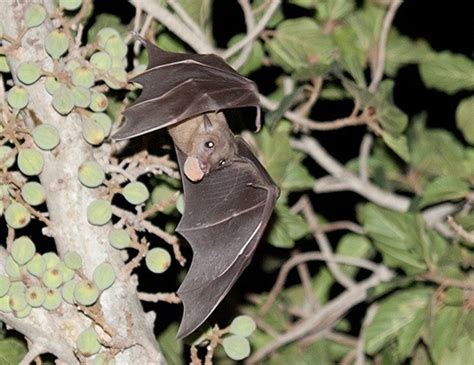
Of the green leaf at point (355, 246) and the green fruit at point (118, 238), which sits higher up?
the green fruit at point (118, 238)

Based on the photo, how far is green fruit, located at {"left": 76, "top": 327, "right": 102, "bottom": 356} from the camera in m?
2.51

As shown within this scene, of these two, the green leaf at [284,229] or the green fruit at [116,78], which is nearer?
the green fruit at [116,78]

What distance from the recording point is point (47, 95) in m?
2.62

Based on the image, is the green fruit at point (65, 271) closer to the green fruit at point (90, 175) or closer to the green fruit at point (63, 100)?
the green fruit at point (90, 175)

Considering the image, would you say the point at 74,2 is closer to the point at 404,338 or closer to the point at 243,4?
the point at 243,4

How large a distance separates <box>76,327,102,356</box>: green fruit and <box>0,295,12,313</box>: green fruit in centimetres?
17

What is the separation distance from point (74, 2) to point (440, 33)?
8.65ft

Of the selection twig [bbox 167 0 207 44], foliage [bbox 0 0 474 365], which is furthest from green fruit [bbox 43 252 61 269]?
twig [bbox 167 0 207 44]

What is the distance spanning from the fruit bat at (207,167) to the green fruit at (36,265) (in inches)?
12.5

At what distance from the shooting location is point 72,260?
2537 millimetres

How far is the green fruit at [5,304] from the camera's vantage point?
253 centimetres

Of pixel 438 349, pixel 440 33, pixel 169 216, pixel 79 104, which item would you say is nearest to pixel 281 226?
pixel 169 216

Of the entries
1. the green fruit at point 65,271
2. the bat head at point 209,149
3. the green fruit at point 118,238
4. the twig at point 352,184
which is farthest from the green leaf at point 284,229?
the green fruit at point 65,271

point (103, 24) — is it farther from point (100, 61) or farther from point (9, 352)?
point (9, 352)
